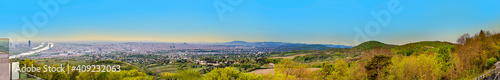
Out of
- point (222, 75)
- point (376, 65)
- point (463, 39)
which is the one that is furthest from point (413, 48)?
point (222, 75)

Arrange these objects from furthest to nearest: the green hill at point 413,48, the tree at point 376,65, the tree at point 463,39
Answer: the green hill at point 413,48
the tree at point 463,39
the tree at point 376,65

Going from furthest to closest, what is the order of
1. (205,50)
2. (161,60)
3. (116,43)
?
(205,50)
(116,43)
(161,60)

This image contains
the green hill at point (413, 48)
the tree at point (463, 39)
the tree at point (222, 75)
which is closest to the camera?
the tree at point (222, 75)

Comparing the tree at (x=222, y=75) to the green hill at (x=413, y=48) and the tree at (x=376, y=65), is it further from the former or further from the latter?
the green hill at (x=413, y=48)

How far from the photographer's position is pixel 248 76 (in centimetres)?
2114

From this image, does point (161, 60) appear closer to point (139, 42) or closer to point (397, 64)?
point (139, 42)

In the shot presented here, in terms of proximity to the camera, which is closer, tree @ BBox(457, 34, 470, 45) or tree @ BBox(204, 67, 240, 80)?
tree @ BBox(204, 67, 240, 80)

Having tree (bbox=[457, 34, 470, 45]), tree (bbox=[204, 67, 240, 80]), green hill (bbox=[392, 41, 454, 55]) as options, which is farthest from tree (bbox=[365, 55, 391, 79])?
green hill (bbox=[392, 41, 454, 55])

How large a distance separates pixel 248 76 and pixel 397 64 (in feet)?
42.7

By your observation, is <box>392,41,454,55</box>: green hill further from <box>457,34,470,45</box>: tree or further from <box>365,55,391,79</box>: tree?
<box>365,55,391,79</box>: tree

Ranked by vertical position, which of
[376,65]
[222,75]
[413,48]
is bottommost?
[222,75]

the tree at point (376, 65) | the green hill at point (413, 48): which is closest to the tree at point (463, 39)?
the green hill at point (413, 48)

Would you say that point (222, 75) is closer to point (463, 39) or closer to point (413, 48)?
point (463, 39)

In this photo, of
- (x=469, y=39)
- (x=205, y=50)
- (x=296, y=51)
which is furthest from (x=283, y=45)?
(x=469, y=39)
